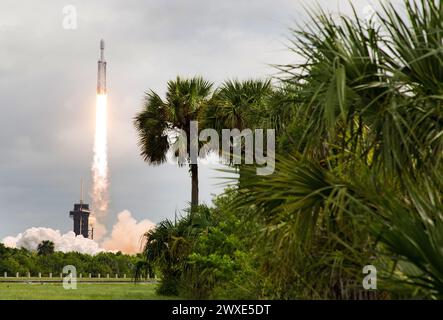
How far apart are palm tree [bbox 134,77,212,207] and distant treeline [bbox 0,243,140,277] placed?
96.0 feet

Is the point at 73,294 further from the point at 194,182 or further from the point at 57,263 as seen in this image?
the point at 57,263

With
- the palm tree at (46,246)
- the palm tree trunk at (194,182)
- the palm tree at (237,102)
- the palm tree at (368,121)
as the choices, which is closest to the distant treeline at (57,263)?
the palm tree at (46,246)

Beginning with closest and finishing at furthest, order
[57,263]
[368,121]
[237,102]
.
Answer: [368,121], [237,102], [57,263]

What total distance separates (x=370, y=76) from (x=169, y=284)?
22438 millimetres

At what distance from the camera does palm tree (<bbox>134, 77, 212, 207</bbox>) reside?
37.0 meters

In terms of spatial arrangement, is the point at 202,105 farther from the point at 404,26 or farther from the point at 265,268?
the point at 404,26

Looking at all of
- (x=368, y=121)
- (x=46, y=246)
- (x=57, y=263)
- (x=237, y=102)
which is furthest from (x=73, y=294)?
(x=46, y=246)

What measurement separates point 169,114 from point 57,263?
37.9 meters

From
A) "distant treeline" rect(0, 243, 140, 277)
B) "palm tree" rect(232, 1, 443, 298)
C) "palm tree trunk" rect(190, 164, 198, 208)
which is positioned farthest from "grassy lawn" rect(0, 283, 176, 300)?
"distant treeline" rect(0, 243, 140, 277)

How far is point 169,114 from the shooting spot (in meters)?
37.1

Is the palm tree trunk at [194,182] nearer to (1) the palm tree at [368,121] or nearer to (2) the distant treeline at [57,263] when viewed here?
(1) the palm tree at [368,121]
